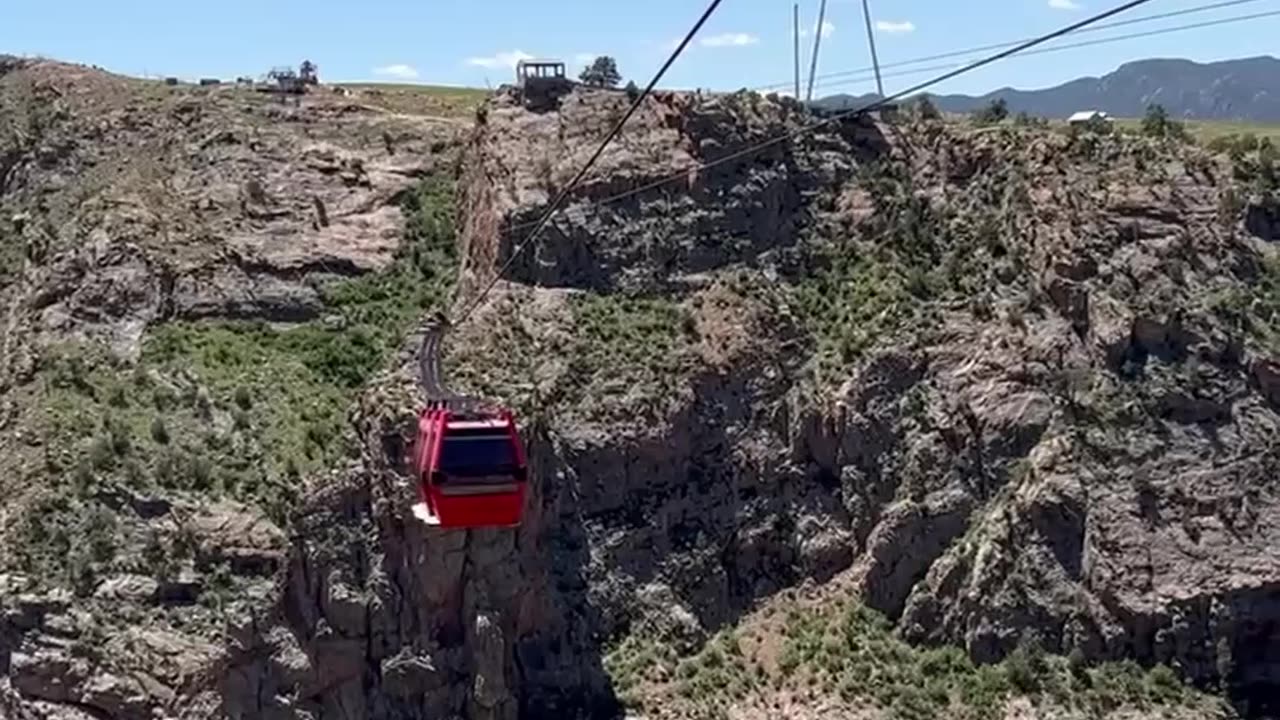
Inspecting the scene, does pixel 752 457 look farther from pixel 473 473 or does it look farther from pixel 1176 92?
pixel 1176 92

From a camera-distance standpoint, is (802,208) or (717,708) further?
(802,208)

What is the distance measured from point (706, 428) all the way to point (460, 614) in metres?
11.2

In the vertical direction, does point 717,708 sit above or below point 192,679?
below

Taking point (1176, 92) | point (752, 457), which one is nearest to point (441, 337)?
point (752, 457)

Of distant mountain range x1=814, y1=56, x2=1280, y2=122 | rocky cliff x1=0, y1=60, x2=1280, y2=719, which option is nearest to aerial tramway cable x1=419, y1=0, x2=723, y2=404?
rocky cliff x1=0, y1=60, x2=1280, y2=719

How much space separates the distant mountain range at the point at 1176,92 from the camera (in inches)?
5797

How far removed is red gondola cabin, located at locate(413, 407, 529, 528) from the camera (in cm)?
4088

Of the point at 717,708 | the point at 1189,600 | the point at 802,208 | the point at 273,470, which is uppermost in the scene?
the point at 802,208

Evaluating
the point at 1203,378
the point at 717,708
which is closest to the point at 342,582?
the point at 717,708

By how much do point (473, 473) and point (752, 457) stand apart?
19.6 m

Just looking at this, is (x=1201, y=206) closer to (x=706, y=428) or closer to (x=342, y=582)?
(x=706, y=428)

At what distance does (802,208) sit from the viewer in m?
65.6

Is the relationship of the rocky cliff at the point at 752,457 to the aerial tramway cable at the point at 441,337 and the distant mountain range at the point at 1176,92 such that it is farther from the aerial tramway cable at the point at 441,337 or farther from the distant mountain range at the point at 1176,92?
the distant mountain range at the point at 1176,92

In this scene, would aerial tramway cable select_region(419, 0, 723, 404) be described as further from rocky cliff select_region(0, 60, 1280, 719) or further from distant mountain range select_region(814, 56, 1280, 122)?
distant mountain range select_region(814, 56, 1280, 122)
